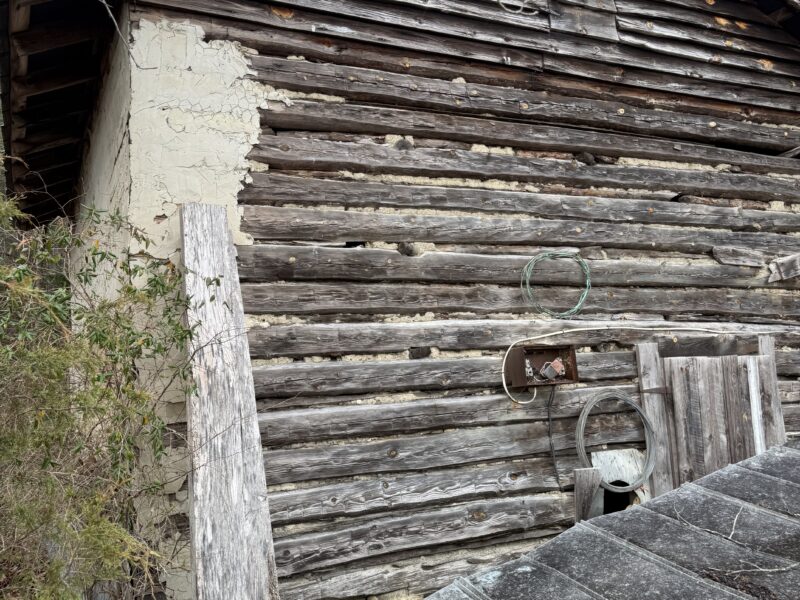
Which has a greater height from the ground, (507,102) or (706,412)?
(507,102)

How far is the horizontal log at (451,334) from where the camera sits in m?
4.24

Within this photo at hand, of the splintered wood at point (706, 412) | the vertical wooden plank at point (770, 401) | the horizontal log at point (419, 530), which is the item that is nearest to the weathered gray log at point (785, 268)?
the vertical wooden plank at point (770, 401)

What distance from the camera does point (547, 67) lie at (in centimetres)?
547

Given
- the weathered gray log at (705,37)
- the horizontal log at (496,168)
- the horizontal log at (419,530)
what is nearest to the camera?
the horizontal log at (419,530)

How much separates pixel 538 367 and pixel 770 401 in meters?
1.93

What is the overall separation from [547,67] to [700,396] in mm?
2689

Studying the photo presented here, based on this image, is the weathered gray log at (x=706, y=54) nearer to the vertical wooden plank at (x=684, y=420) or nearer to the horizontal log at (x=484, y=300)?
the horizontal log at (x=484, y=300)

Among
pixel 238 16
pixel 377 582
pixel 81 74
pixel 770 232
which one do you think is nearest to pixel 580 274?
pixel 770 232

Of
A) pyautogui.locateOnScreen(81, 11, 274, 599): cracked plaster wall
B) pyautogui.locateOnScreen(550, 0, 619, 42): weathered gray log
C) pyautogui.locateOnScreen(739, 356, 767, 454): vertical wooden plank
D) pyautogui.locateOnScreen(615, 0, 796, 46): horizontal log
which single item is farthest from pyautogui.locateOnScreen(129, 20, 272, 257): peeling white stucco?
pyautogui.locateOnScreen(739, 356, 767, 454): vertical wooden plank

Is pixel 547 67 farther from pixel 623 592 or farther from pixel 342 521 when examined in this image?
pixel 623 592

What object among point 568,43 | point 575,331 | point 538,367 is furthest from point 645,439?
point 568,43

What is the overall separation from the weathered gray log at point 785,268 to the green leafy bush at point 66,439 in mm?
4761

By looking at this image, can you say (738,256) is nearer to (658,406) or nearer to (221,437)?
(658,406)

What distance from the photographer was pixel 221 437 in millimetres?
3336
